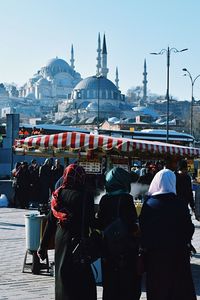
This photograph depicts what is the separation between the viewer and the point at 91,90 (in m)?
192

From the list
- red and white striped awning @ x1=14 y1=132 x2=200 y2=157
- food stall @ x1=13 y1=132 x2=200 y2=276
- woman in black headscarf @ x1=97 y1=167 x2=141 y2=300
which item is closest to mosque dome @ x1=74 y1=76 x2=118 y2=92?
food stall @ x1=13 y1=132 x2=200 y2=276

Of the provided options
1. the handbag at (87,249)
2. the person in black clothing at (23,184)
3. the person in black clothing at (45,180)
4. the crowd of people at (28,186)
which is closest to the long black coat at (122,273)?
the handbag at (87,249)

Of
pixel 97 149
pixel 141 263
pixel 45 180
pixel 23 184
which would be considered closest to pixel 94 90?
pixel 23 184

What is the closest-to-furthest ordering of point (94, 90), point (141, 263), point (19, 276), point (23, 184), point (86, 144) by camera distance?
1. point (141, 263)
2. point (19, 276)
3. point (86, 144)
4. point (23, 184)
5. point (94, 90)

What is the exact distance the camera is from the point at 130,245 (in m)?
5.75

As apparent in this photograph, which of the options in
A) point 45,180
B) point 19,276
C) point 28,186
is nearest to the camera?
point 19,276

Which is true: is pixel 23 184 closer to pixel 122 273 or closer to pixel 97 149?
pixel 97 149

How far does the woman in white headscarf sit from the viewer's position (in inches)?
223

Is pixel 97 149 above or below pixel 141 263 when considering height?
above

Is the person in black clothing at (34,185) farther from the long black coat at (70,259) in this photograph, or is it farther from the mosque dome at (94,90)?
the mosque dome at (94,90)

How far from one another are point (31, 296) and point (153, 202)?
2257mm

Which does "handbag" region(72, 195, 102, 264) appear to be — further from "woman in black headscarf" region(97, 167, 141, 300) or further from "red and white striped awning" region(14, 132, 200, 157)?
"red and white striped awning" region(14, 132, 200, 157)

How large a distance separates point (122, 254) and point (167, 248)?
357 mm

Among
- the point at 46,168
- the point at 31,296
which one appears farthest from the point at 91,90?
the point at 31,296
